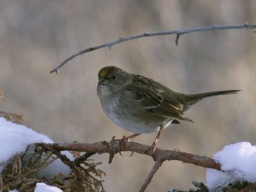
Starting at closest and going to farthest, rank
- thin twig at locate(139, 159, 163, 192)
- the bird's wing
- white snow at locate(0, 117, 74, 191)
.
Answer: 1. thin twig at locate(139, 159, 163, 192)
2. white snow at locate(0, 117, 74, 191)
3. the bird's wing

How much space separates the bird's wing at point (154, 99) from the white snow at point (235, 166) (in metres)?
2.07

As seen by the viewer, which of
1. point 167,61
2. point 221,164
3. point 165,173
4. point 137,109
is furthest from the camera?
point 167,61

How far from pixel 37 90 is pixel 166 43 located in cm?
274

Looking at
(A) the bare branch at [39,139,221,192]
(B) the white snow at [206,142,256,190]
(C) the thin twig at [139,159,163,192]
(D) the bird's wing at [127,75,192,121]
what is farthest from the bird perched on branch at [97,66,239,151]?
(B) the white snow at [206,142,256,190]

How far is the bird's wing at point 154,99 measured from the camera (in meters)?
4.09

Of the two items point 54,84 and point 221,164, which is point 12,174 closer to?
point 221,164

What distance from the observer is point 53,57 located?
1063cm

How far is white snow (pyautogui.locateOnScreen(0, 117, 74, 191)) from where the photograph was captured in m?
2.34

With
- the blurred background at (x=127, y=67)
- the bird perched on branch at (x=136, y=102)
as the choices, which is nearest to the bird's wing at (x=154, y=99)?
the bird perched on branch at (x=136, y=102)

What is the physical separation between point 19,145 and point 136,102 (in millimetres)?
1809

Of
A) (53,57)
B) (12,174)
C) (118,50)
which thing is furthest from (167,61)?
(12,174)

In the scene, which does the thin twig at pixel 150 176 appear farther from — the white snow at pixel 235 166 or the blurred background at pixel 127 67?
the blurred background at pixel 127 67

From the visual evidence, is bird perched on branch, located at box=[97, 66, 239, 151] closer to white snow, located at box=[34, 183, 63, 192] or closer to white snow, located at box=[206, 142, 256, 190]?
white snow, located at box=[34, 183, 63, 192]

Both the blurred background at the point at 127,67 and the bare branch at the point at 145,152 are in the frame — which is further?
the blurred background at the point at 127,67
